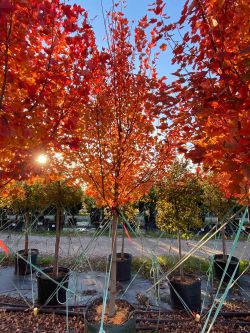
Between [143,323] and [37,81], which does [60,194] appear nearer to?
[143,323]

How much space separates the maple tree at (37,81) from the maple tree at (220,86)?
1.04 meters

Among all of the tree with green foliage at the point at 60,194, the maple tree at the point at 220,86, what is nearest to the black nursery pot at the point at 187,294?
the tree with green foliage at the point at 60,194

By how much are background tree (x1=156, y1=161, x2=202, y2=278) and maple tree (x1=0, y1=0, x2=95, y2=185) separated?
112 inches

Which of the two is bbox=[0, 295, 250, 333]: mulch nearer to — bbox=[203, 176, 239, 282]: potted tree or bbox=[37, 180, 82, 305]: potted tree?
bbox=[37, 180, 82, 305]: potted tree

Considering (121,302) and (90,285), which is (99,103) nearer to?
(121,302)

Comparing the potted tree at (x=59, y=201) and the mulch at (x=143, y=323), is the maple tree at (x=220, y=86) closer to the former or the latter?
the mulch at (x=143, y=323)

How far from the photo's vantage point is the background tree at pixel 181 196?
5.61 metres

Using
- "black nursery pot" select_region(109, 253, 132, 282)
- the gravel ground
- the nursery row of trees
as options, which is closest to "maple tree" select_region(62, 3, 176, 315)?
the nursery row of trees

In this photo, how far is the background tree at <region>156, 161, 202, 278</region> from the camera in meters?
5.61

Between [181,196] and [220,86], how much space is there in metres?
3.60

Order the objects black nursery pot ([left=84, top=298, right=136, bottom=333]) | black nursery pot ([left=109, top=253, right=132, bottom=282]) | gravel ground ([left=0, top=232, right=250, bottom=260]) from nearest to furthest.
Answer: black nursery pot ([left=84, top=298, right=136, bottom=333]) < black nursery pot ([left=109, top=253, right=132, bottom=282]) < gravel ground ([left=0, top=232, right=250, bottom=260])

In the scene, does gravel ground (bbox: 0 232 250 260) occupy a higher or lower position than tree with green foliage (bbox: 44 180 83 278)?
lower

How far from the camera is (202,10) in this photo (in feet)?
7.54

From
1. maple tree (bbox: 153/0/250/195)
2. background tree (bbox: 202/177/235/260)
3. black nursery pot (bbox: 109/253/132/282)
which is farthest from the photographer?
black nursery pot (bbox: 109/253/132/282)
